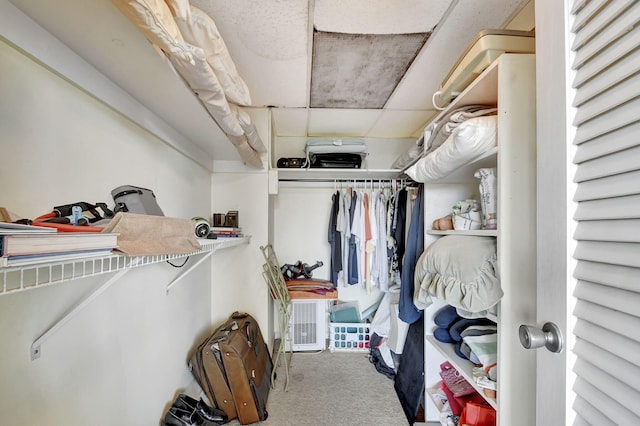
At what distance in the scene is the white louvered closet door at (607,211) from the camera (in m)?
0.42

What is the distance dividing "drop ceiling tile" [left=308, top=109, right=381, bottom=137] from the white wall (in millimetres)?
1374

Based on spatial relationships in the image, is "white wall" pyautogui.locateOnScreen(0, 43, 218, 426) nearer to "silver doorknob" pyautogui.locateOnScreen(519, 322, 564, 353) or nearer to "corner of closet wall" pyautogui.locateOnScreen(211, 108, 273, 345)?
"corner of closet wall" pyautogui.locateOnScreen(211, 108, 273, 345)

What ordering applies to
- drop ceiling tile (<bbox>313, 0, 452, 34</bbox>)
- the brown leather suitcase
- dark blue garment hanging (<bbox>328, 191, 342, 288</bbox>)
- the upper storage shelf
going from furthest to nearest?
dark blue garment hanging (<bbox>328, 191, 342, 288</bbox>) < the brown leather suitcase < drop ceiling tile (<bbox>313, 0, 452, 34</bbox>) < the upper storage shelf

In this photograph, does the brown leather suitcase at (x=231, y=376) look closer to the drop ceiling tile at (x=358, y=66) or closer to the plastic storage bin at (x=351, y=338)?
the plastic storage bin at (x=351, y=338)

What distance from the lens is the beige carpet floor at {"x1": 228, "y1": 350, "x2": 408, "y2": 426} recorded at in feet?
5.50

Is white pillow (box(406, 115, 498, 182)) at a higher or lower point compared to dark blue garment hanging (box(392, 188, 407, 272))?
higher

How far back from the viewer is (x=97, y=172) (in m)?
0.97

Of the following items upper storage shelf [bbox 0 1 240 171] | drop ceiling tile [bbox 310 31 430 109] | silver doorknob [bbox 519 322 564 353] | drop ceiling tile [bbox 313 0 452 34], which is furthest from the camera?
drop ceiling tile [bbox 310 31 430 109]

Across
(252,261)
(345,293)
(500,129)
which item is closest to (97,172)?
(252,261)

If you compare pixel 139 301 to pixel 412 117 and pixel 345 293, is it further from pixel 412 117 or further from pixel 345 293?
pixel 412 117

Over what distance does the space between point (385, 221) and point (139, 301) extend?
2075mm

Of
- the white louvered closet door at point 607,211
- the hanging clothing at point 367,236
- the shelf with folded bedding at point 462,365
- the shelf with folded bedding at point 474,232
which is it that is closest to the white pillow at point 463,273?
the shelf with folded bedding at point 474,232

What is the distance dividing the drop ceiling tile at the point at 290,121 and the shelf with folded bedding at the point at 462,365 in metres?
2.00

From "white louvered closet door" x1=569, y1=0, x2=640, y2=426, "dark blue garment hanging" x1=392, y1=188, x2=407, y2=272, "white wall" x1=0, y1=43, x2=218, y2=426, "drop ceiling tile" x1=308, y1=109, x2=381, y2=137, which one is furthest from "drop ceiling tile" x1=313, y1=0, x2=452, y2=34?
"dark blue garment hanging" x1=392, y1=188, x2=407, y2=272
